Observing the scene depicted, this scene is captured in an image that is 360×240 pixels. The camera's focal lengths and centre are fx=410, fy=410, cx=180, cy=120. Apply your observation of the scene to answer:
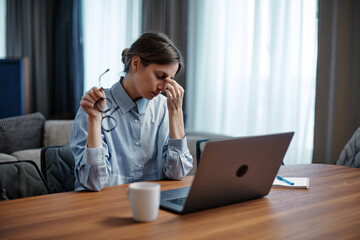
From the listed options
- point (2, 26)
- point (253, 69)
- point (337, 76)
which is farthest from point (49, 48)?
point (337, 76)

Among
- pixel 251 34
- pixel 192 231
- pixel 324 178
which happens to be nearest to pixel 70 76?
pixel 251 34

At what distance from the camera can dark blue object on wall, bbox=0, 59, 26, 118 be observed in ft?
13.7

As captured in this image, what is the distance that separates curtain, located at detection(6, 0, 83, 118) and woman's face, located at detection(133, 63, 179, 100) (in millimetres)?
3789

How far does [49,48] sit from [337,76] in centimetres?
413

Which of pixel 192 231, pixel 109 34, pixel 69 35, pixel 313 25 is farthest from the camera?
pixel 69 35

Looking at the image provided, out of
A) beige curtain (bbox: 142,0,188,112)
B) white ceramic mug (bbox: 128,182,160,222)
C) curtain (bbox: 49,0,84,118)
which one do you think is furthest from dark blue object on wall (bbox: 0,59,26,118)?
white ceramic mug (bbox: 128,182,160,222)

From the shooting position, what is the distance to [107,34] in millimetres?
4793

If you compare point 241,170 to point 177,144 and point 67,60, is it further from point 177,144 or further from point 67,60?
point 67,60

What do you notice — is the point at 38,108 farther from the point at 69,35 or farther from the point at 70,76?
the point at 69,35

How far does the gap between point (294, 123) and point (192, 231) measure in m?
2.24

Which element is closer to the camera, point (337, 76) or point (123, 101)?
point (123, 101)

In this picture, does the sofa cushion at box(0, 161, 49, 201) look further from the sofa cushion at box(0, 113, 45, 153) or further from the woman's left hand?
the sofa cushion at box(0, 113, 45, 153)

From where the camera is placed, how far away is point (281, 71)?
3.06m

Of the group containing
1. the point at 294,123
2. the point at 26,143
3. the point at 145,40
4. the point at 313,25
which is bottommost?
the point at 26,143
